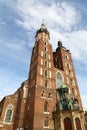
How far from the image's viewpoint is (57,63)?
2016 inches

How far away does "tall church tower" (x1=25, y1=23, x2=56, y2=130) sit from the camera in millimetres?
29922

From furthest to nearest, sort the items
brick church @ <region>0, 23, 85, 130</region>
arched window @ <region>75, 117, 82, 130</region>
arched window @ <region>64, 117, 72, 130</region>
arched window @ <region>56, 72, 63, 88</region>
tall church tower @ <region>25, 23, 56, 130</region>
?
arched window @ <region>56, 72, 63, 88</region> < tall church tower @ <region>25, 23, 56, 130</region> < brick church @ <region>0, 23, 85, 130</region> < arched window @ <region>64, 117, 72, 130</region> < arched window @ <region>75, 117, 82, 130</region>

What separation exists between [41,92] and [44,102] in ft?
8.10

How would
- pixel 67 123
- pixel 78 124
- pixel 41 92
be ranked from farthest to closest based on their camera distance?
pixel 41 92
pixel 67 123
pixel 78 124

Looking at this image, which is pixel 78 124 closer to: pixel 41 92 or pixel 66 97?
pixel 66 97

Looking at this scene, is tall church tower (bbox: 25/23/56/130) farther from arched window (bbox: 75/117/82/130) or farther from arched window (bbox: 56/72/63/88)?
arched window (bbox: 75/117/82/130)

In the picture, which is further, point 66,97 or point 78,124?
point 66,97

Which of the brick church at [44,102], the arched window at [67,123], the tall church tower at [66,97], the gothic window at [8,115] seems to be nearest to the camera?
the arched window at [67,123]

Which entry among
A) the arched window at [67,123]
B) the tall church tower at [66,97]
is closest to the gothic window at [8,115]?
the tall church tower at [66,97]

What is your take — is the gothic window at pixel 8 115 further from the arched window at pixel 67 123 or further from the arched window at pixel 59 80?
the arched window at pixel 59 80

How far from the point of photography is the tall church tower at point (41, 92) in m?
29.9

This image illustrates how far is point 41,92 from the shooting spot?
34.2 m

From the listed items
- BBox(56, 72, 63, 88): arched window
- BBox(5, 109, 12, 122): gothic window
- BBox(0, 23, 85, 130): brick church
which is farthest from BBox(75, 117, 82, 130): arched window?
BBox(5, 109, 12, 122): gothic window

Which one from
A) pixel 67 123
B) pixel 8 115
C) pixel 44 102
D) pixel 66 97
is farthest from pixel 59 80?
pixel 8 115
